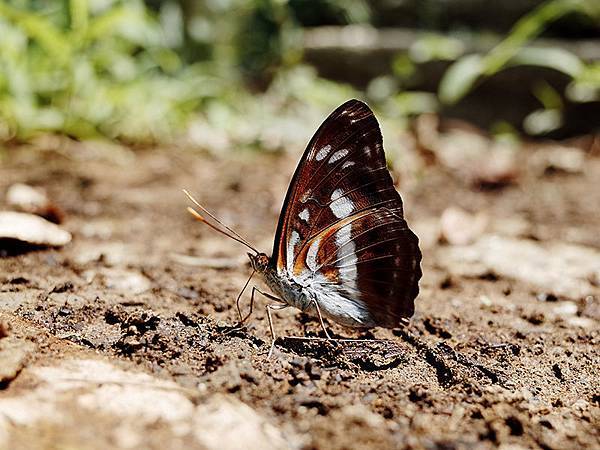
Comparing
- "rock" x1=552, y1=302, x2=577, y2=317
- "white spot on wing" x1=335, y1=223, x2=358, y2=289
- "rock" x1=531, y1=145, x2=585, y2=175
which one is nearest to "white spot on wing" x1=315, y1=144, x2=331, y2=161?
"white spot on wing" x1=335, y1=223, x2=358, y2=289

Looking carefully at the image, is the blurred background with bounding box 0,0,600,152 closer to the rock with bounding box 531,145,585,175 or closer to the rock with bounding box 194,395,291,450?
the rock with bounding box 531,145,585,175

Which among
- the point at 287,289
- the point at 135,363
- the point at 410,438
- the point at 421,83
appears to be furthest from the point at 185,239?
the point at 421,83

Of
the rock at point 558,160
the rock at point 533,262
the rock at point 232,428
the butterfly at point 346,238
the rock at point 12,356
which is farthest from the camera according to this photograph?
the rock at point 558,160

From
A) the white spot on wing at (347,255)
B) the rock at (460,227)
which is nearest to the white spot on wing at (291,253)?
the white spot on wing at (347,255)

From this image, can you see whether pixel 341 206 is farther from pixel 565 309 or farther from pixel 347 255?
pixel 565 309

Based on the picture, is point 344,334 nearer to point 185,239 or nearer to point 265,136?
point 185,239

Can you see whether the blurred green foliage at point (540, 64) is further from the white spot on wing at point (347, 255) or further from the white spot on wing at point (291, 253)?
the white spot on wing at point (291, 253)

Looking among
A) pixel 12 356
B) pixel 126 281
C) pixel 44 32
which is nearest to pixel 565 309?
pixel 126 281
